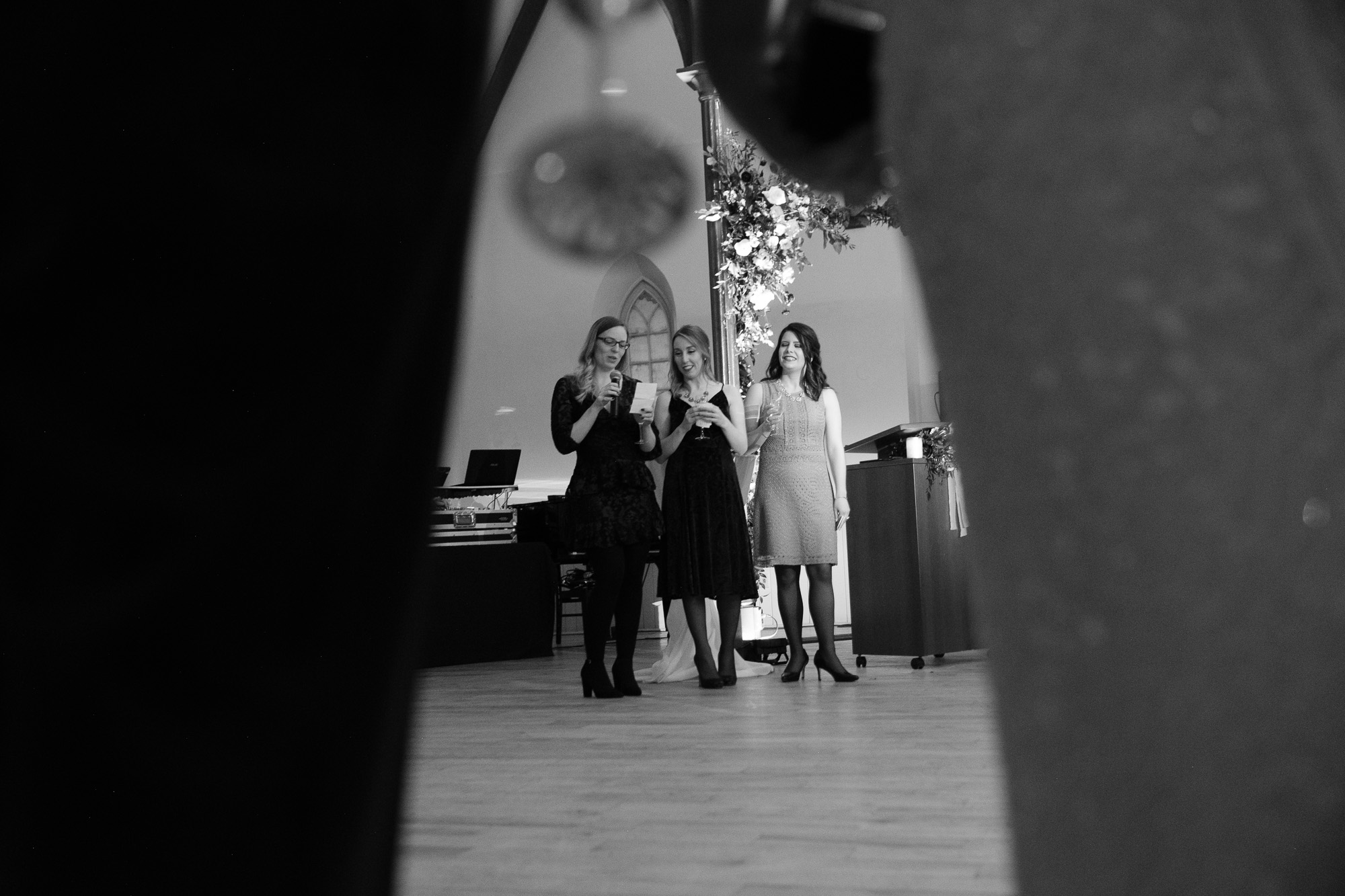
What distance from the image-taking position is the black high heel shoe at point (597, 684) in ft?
14.4

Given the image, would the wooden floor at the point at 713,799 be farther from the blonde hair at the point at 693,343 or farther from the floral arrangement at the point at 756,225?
the floral arrangement at the point at 756,225

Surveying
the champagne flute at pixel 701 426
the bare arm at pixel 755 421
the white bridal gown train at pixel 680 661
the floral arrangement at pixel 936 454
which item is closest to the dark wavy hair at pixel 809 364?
the bare arm at pixel 755 421

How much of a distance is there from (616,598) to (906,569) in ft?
4.69

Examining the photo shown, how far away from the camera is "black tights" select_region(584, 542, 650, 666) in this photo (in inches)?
174

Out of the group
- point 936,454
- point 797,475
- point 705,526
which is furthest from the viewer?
point 936,454

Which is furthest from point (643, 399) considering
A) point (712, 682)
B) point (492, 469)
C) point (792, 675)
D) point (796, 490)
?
point (492, 469)

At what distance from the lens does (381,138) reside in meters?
0.38

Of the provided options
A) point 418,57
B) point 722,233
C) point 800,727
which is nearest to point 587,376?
point 722,233

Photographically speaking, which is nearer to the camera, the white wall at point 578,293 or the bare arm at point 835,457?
the bare arm at point 835,457

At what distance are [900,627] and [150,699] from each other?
5030mm

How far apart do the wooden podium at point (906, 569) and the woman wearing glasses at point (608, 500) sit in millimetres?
1195

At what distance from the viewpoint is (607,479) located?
4.56 metres

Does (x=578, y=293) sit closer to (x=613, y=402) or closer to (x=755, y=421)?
(x=755, y=421)

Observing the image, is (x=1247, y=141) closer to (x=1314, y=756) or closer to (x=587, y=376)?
(x=1314, y=756)
